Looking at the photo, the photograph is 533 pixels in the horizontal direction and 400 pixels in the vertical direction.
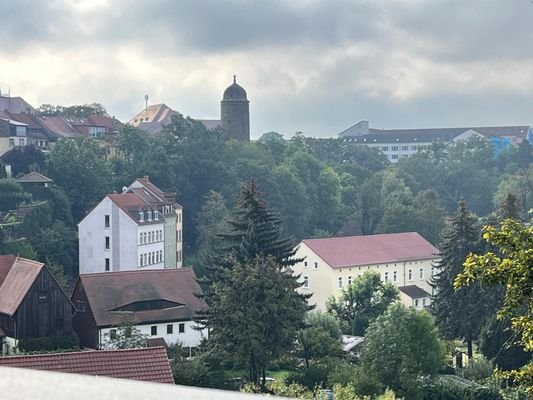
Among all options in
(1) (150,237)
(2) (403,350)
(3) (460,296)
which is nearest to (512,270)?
(2) (403,350)

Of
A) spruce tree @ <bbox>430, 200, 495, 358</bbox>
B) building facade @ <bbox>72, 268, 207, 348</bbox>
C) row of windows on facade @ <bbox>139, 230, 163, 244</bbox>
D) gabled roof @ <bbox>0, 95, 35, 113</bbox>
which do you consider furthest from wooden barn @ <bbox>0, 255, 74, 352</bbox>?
gabled roof @ <bbox>0, 95, 35, 113</bbox>

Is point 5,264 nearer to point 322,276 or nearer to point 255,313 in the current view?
point 255,313

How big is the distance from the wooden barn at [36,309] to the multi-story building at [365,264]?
1792cm

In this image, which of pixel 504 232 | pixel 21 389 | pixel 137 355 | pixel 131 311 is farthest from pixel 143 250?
pixel 21 389

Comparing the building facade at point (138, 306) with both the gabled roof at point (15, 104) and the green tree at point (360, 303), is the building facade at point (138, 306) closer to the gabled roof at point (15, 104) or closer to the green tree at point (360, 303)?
the green tree at point (360, 303)

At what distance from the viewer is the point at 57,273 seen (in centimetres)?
4566

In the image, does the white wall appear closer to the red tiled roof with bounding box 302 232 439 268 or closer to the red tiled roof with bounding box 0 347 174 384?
the red tiled roof with bounding box 302 232 439 268

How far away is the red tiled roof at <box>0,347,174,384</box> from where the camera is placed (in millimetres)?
14227

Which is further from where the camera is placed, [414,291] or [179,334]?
[414,291]

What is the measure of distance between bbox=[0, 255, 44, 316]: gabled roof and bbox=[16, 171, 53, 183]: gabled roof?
59.6 feet

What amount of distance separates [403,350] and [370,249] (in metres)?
30.5

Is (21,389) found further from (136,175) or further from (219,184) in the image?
(219,184)

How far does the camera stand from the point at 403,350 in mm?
29156

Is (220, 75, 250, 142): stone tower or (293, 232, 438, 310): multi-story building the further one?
(220, 75, 250, 142): stone tower
